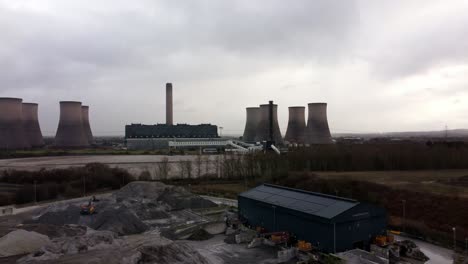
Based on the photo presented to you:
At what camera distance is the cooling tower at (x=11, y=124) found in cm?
4069

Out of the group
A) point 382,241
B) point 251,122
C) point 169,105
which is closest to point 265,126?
point 251,122

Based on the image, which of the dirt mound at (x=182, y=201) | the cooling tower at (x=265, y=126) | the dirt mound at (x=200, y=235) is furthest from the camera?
the cooling tower at (x=265, y=126)

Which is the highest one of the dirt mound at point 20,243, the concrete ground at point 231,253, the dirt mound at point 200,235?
the dirt mound at point 20,243

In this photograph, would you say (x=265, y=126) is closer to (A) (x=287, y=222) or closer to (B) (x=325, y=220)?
(A) (x=287, y=222)

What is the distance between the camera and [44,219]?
13711mm

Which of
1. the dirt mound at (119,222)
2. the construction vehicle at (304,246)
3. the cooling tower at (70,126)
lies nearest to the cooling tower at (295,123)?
the cooling tower at (70,126)

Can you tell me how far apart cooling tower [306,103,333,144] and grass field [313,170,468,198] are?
16071 millimetres

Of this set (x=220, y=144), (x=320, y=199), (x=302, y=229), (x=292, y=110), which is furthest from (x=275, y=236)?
(x=220, y=144)

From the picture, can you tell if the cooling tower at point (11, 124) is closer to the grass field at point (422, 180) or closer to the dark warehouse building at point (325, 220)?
the grass field at point (422, 180)

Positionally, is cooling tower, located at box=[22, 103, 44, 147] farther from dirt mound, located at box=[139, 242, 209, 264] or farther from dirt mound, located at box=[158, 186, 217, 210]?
dirt mound, located at box=[139, 242, 209, 264]

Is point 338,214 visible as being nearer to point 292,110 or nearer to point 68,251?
point 68,251

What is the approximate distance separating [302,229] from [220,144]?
4454cm

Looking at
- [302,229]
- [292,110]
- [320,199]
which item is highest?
[292,110]

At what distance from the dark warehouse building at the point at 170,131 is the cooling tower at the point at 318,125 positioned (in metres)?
20.8
